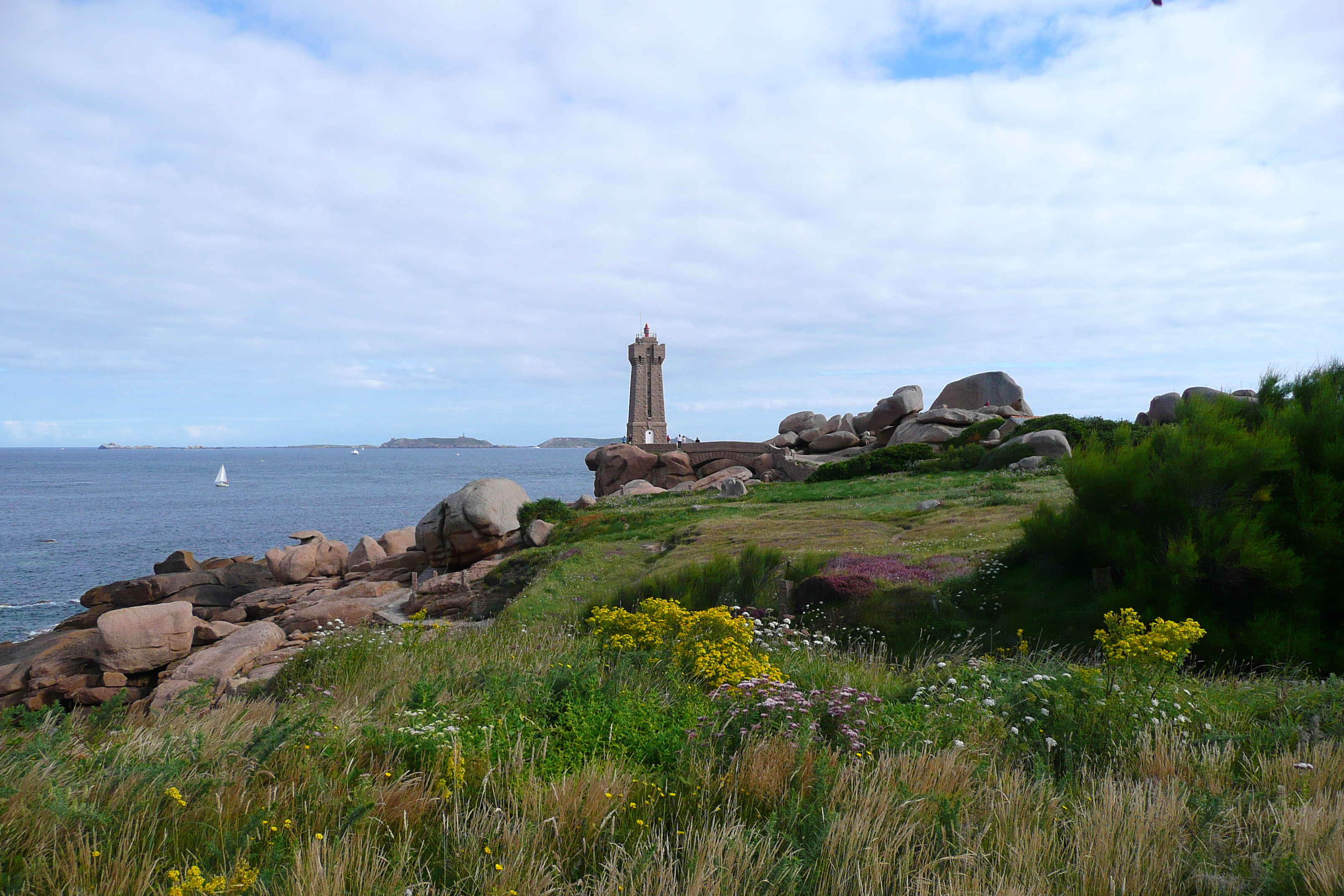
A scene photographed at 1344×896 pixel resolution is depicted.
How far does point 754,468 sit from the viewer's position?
39.1 meters

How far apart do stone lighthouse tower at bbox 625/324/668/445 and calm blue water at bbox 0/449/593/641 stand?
641 inches

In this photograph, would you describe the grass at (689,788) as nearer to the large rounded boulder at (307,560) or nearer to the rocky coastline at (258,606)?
the rocky coastline at (258,606)

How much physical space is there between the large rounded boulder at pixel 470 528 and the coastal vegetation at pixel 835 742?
13.7 metres

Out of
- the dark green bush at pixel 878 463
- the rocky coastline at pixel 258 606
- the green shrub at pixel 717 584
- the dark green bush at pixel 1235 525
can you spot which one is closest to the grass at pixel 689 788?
the dark green bush at pixel 1235 525

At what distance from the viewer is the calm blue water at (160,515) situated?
32.3 m

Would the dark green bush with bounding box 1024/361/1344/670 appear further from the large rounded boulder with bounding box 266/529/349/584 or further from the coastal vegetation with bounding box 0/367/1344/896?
the large rounded boulder with bounding box 266/529/349/584

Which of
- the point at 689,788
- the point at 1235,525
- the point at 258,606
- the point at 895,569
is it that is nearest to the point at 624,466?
the point at 258,606

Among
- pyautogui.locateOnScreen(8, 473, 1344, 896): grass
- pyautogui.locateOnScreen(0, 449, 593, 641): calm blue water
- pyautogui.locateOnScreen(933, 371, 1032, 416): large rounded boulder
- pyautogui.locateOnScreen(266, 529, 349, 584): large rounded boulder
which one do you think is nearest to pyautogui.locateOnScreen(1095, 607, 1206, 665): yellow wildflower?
pyautogui.locateOnScreen(8, 473, 1344, 896): grass

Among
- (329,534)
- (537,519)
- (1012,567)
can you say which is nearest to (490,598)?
(537,519)

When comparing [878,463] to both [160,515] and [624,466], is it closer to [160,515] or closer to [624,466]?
[624,466]

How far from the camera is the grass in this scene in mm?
3150

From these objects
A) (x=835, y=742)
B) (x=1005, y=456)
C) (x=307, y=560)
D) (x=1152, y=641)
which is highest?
(x=1005, y=456)

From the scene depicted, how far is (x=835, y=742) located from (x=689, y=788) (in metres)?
1.24

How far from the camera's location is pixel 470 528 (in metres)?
23.3
